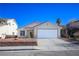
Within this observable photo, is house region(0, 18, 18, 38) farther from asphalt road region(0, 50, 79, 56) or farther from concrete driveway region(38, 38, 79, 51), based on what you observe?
concrete driveway region(38, 38, 79, 51)

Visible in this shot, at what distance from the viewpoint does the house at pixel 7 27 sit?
27266mm

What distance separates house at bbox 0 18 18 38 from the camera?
27266mm

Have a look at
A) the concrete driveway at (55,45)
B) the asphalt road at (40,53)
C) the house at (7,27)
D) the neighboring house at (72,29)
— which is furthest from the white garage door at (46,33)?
the house at (7,27)

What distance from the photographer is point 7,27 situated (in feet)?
90.2

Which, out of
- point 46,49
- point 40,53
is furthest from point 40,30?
point 40,53

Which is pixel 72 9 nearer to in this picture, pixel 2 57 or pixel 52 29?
pixel 52 29

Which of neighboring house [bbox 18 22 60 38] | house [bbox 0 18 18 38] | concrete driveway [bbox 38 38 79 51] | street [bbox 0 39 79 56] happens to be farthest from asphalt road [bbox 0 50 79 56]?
house [bbox 0 18 18 38]

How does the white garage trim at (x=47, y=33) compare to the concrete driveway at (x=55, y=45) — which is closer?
the concrete driveway at (x=55, y=45)

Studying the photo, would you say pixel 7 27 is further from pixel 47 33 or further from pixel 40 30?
pixel 47 33

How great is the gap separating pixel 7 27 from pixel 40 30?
1.38 meters

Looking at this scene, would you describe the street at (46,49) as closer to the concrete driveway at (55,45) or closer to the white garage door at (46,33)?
the concrete driveway at (55,45)

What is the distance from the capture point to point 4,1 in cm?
2678

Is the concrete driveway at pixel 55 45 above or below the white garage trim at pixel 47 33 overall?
below

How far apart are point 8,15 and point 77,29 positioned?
2.87 meters
